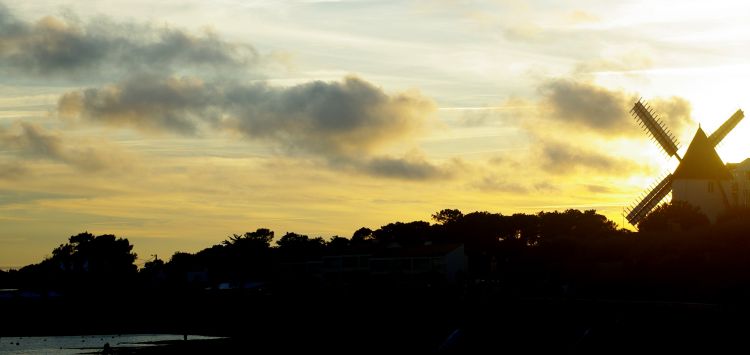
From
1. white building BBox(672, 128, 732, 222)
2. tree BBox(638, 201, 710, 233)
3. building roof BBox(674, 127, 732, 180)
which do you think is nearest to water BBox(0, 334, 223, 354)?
tree BBox(638, 201, 710, 233)

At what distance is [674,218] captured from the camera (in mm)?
129625

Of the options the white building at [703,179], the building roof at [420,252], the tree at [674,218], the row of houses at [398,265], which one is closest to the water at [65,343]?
the row of houses at [398,265]

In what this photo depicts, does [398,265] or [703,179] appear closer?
[703,179]

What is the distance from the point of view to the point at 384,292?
116562 millimetres

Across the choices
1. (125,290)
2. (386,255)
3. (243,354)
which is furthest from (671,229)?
(125,290)

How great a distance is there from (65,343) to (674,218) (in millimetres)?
79278

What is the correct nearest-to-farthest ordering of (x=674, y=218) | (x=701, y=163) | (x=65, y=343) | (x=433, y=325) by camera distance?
(x=433, y=325) → (x=65, y=343) → (x=674, y=218) → (x=701, y=163)

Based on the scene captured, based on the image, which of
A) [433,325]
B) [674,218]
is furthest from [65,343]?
[674,218]

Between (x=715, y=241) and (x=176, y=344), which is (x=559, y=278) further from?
(x=176, y=344)

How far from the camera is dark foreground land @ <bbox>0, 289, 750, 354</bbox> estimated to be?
235 ft

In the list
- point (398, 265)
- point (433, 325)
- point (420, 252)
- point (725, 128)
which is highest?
point (725, 128)

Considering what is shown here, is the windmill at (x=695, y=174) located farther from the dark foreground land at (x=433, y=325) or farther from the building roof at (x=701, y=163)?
the dark foreground land at (x=433, y=325)

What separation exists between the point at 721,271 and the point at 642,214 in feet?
157

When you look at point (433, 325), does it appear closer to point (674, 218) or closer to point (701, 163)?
point (674, 218)
